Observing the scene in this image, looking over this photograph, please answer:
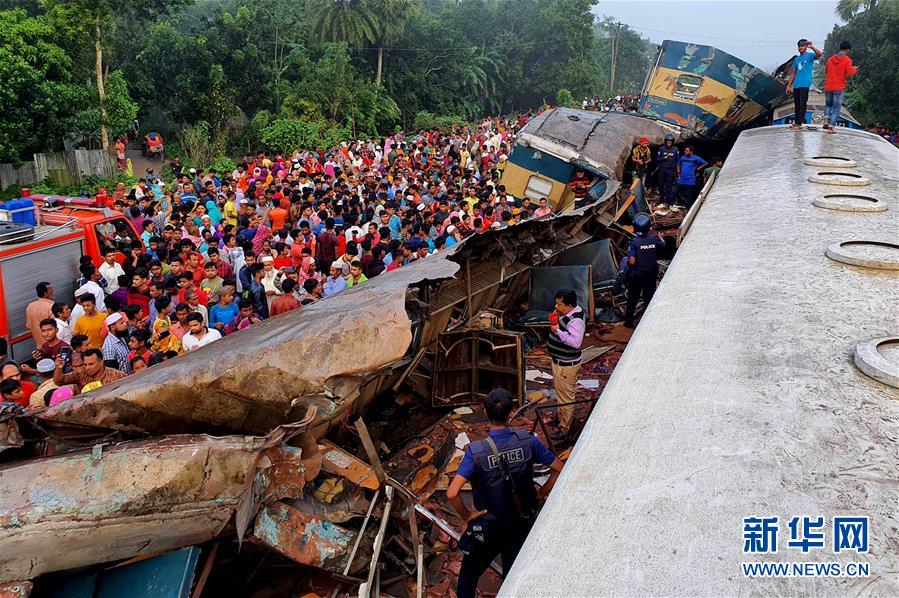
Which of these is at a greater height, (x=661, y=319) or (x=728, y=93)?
(x=728, y=93)

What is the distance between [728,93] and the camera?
15031 mm

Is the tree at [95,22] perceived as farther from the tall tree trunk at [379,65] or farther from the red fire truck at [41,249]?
the red fire truck at [41,249]

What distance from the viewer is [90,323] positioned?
21.1 feet

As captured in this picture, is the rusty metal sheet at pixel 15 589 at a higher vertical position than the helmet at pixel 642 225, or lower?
lower

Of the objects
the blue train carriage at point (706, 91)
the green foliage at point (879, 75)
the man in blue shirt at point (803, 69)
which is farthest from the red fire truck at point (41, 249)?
the green foliage at point (879, 75)

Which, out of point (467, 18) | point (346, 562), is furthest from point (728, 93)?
point (467, 18)

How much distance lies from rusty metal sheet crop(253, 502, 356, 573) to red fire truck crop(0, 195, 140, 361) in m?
4.26

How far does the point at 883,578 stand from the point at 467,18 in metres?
44.1

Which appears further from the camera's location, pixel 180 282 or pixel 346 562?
pixel 180 282

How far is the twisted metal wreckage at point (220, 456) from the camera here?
3500 mm

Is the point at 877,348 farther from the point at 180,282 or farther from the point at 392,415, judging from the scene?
the point at 180,282

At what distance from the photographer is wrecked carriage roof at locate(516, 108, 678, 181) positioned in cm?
1290

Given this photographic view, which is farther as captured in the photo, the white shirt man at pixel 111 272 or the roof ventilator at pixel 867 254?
the white shirt man at pixel 111 272

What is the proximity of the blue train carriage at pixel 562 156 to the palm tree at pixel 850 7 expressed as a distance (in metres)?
28.5
